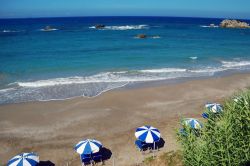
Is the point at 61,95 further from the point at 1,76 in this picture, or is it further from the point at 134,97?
the point at 1,76

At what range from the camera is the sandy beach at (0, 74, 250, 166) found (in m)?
17.4

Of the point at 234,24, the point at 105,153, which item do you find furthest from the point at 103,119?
the point at 234,24

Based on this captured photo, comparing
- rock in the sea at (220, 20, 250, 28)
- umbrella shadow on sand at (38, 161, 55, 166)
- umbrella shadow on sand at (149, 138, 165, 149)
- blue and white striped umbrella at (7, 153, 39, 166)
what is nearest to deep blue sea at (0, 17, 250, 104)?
umbrella shadow on sand at (38, 161, 55, 166)

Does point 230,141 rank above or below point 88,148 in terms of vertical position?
above

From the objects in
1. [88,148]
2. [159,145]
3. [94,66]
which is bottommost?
[159,145]

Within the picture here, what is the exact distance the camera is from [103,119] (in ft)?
68.9

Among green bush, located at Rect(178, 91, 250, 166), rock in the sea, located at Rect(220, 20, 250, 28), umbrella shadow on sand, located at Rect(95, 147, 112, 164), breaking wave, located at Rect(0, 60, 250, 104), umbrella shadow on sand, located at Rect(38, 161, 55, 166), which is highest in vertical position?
rock in the sea, located at Rect(220, 20, 250, 28)

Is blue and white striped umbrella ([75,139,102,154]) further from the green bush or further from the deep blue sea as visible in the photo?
the deep blue sea

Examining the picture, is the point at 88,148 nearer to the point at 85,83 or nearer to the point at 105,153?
the point at 105,153

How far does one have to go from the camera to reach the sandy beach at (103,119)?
17.4m

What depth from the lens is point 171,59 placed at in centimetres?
4166

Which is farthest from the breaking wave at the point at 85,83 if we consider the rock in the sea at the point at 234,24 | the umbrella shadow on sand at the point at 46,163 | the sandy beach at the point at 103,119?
the rock in the sea at the point at 234,24

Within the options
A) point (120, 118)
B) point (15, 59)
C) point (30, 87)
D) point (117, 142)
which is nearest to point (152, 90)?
point (120, 118)

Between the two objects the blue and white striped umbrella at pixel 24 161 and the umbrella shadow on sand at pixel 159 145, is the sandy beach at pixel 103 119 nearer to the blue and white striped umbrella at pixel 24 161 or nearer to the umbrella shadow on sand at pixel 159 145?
the umbrella shadow on sand at pixel 159 145
